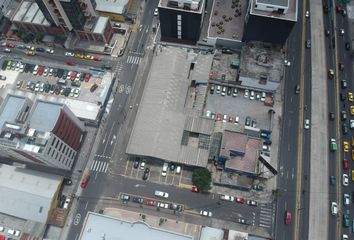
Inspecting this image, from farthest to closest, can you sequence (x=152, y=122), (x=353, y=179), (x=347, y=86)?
(x=347, y=86), (x=152, y=122), (x=353, y=179)

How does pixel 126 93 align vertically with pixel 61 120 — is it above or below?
above

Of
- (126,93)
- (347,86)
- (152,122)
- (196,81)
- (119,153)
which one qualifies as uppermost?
(347,86)

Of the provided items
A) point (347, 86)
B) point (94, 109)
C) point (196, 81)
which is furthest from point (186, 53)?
point (347, 86)

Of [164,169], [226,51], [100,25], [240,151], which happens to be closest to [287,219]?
[240,151]

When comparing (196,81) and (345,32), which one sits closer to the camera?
(196,81)

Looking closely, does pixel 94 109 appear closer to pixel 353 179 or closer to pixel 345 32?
pixel 353 179

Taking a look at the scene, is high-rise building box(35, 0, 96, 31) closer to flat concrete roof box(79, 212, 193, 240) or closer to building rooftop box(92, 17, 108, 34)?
building rooftop box(92, 17, 108, 34)

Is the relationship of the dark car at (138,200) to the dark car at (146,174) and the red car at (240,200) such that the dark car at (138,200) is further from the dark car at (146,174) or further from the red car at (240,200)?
the red car at (240,200)

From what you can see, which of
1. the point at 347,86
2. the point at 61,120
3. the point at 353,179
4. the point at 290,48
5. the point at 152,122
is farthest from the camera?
the point at 290,48
